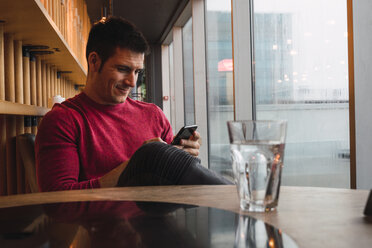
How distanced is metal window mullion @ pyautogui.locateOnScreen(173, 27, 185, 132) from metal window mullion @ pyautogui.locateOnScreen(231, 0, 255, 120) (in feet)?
10.6

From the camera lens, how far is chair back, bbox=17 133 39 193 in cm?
147

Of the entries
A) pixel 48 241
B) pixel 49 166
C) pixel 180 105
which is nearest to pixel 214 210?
pixel 48 241

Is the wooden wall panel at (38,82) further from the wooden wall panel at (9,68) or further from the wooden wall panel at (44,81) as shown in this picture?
the wooden wall panel at (9,68)

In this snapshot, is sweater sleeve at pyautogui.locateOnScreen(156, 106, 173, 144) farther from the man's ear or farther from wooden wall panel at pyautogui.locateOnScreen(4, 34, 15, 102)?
wooden wall panel at pyautogui.locateOnScreen(4, 34, 15, 102)

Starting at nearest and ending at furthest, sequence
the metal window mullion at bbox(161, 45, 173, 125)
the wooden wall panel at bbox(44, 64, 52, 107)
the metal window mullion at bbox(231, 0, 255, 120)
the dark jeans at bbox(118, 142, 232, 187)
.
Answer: the dark jeans at bbox(118, 142, 232, 187) < the wooden wall panel at bbox(44, 64, 52, 107) < the metal window mullion at bbox(231, 0, 255, 120) < the metal window mullion at bbox(161, 45, 173, 125)

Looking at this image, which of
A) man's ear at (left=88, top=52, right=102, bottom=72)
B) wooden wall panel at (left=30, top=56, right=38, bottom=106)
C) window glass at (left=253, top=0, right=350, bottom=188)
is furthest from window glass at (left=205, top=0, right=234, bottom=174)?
man's ear at (left=88, top=52, right=102, bottom=72)

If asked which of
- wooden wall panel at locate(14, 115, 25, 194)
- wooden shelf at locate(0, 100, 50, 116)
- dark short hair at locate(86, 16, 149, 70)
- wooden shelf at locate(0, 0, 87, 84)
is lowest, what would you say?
wooden wall panel at locate(14, 115, 25, 194)

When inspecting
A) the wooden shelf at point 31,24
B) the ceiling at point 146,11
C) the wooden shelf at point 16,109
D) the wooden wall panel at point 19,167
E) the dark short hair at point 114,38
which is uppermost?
the ceiling at point 146,11

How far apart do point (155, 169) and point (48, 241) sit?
41 centimetres

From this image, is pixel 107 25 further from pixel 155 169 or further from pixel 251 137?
pixel 251 137

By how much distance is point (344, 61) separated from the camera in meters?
1.84

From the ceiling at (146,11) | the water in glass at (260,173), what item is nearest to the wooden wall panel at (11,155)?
the water in glass at (260,173)

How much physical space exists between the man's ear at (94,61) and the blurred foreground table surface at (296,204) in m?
1.06

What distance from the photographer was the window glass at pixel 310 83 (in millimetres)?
1883
